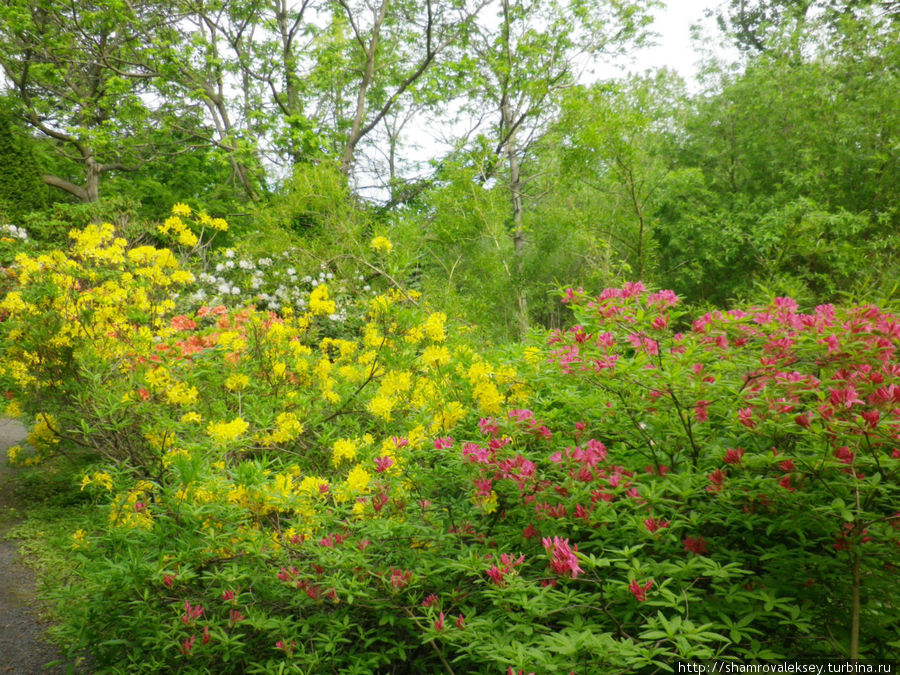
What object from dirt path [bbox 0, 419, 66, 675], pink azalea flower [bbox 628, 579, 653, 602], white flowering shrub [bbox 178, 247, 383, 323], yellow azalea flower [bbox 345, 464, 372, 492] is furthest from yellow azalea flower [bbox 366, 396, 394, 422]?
white flowering shrub [bbox 178, 247, 383, 323]

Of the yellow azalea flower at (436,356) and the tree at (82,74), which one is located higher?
the tree at (82,74)

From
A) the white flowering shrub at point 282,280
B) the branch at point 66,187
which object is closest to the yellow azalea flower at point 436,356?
the white flowering shrub at point 282,280

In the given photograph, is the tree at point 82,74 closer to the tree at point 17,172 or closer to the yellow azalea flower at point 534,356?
the tree at point 17,172

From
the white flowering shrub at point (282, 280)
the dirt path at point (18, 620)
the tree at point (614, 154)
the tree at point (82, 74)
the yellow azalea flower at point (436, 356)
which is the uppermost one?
the tree at point (82, 74)

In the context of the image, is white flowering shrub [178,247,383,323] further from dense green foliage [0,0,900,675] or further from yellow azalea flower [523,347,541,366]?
yellow azalea flower [523,347,541,366]

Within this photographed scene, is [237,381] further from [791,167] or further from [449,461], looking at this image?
[791,167]

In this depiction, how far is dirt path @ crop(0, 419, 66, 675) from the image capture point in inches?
94.4

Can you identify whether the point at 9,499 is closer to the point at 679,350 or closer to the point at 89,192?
the point at 679,350

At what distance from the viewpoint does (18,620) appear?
2.74 meters

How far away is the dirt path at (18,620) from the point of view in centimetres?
240

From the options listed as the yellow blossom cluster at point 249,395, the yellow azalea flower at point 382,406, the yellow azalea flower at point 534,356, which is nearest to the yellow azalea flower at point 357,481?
the yellow blossom cluster at point 249,395

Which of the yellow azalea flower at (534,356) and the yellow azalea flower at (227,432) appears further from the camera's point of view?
the yellow azalea flower at (534,356)

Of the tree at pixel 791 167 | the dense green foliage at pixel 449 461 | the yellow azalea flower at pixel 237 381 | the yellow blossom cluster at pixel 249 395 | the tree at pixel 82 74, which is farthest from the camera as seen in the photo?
the tree at pixel 82 74

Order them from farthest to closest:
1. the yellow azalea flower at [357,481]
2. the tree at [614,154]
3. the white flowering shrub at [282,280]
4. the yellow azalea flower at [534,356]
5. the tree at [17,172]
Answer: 1. the tree at [17,172]
2. the white flowering shrub at [282,280]
3. the tree at [614,154]
4. the yellow azalea flower at [534,356]
5. the yellow azalea flower at [357,481]
